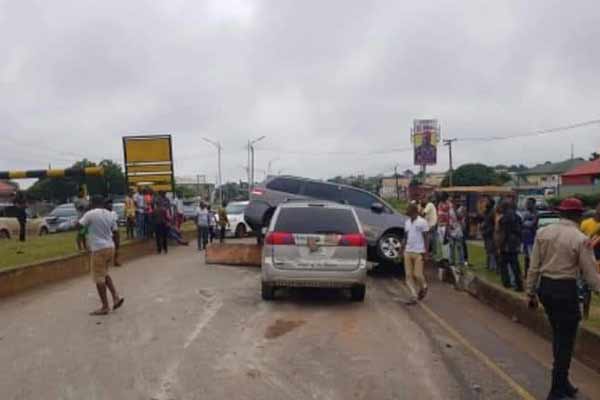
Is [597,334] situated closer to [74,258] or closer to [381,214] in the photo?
[381,214]

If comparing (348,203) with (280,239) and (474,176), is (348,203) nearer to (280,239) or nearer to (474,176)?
(280,239)

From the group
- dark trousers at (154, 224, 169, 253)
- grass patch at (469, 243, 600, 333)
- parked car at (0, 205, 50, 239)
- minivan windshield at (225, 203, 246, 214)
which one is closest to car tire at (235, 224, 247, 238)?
minivan windshield at (225, 203, 246, 214)

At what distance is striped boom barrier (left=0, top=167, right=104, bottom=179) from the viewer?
2350 cm

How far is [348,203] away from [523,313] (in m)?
7.24

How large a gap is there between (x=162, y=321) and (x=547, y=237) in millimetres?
5416

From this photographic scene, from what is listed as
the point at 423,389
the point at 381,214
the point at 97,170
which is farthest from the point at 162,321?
the point at 97,170

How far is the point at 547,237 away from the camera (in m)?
6.38

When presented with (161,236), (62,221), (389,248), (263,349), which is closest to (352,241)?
(263,349)

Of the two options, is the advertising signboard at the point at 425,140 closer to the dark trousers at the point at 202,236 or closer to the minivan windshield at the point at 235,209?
the minivan windshield at the point at 235,209

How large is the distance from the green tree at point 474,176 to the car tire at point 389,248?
76146 millimetres

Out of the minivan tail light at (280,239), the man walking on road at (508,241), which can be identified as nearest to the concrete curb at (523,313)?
the man walking on road at (508,241)

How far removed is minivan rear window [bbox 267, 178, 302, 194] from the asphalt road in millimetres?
5065

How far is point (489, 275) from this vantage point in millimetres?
14000

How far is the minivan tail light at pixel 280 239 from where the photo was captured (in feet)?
37.1
